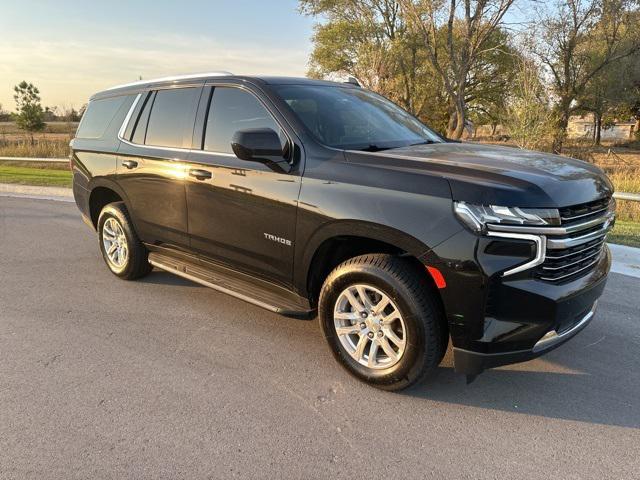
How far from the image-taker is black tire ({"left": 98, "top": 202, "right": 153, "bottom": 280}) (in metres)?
4.87

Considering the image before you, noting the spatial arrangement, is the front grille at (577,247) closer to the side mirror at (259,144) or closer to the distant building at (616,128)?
the side mirror at (259,144)

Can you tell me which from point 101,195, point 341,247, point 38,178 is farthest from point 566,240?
point 38,178

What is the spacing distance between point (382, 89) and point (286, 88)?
1297 centimetres

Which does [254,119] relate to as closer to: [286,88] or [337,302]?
[286,88]

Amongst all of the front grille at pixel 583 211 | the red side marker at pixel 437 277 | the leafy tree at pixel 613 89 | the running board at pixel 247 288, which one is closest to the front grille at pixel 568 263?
the front grille at pixel 583 211

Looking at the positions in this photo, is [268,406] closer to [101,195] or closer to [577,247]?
[577,247]

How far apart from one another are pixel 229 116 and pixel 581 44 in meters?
31.7

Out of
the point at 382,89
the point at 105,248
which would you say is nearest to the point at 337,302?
the point at 105,248

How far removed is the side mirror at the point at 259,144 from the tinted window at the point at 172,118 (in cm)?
105

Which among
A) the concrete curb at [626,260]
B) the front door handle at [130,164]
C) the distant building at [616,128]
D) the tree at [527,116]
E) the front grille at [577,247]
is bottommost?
the concrete curb at [626,260]

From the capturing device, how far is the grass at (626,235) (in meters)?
6.43

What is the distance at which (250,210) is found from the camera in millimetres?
3531

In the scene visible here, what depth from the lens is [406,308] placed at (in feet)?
9.29

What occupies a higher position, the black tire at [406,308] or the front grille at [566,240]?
the front grille at [566,240]
